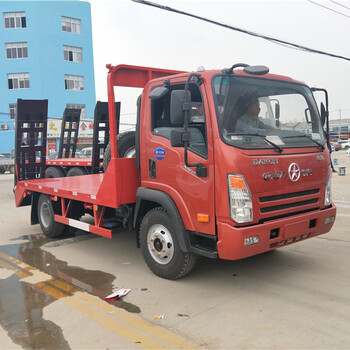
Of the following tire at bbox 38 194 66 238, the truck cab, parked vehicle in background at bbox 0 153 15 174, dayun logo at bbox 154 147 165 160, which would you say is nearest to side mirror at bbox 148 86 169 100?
the truck cab

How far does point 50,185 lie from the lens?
23.3ft

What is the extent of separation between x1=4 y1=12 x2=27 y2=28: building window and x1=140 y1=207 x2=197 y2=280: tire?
35870 mm

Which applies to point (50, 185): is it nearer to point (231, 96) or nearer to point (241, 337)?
point (231, 96)

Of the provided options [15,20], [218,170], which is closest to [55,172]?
[218,170]

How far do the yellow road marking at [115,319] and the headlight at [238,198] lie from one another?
129 cm

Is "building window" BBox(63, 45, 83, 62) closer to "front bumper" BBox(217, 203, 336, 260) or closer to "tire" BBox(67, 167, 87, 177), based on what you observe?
"tire" BBox(67, 167, 87, 177)

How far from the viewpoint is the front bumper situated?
3.82 m

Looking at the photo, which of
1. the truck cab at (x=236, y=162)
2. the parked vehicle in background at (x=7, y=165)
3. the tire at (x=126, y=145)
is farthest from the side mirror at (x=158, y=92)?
the parked vehicle in background at (x=7, y=165)

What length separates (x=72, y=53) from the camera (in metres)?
36.8

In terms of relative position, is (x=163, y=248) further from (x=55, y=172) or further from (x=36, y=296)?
(x=55, y=172)

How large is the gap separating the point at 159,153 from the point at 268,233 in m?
1.60

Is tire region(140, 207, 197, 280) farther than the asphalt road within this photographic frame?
Yes

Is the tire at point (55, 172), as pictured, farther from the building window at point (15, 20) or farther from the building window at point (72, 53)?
the building window at point (15, 20)

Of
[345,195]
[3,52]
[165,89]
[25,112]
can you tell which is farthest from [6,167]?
[165,89]
